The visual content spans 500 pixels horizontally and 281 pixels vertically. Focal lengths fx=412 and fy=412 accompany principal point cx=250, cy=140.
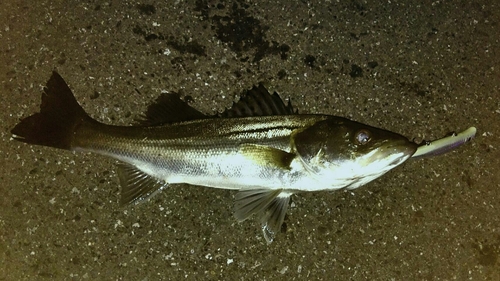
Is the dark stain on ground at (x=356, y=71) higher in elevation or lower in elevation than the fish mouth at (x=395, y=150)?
higher

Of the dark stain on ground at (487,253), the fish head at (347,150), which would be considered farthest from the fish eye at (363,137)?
the dark stain on ground at (487,253)

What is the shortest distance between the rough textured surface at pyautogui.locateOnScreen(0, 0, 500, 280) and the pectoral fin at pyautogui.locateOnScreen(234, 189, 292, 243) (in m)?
0.29

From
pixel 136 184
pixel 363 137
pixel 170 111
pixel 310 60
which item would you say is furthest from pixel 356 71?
pixel 136 184

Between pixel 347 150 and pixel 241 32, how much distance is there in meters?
1.26

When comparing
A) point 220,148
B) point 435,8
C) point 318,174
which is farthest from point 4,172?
point 435,8

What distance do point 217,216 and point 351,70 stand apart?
57.5 inches

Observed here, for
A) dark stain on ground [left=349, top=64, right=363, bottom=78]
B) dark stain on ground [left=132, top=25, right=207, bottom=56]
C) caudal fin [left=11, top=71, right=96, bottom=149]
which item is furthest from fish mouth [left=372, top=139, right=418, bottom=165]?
caudal fin [left=11, top=71, right=96, bottom=149]

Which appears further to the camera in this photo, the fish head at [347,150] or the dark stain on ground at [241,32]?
the dark stain on ground at [241,32]

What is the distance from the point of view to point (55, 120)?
8.55ft

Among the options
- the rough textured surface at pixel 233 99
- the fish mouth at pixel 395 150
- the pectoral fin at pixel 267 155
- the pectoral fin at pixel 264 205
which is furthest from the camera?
the rough textured surface at pixel 233 99

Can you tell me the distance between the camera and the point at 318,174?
7.99ft

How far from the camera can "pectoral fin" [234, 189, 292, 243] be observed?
2.55m

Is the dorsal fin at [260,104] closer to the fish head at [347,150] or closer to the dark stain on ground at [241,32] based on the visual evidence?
the fish head at [347,150]

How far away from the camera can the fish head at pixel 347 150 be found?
2336 millimetres
